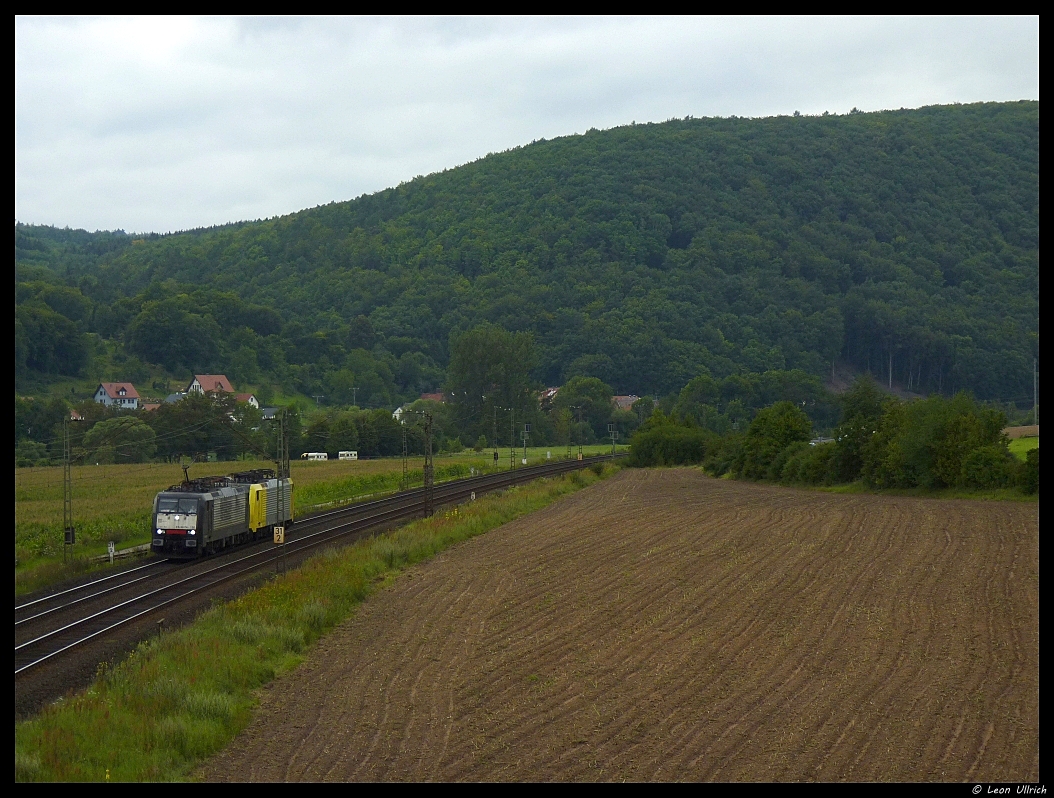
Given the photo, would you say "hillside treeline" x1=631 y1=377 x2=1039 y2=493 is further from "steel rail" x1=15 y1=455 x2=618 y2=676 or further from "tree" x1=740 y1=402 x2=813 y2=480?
"steel rail" x1=15 y1=455 x2=618 y2=676

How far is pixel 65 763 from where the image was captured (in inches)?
568

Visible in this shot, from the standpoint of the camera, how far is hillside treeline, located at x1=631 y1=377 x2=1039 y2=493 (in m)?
53.0

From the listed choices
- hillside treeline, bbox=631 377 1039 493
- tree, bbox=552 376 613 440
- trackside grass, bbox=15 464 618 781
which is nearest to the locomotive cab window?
trackside grass, bbox=15 464 618 781

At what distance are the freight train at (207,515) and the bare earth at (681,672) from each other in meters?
10.4

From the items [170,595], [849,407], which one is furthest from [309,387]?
[170,595]

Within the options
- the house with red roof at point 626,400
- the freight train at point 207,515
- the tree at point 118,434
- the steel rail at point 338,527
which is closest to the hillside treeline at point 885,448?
the steel rail at point 338,527

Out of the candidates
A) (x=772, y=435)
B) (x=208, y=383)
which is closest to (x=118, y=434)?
(x=772, y=435)

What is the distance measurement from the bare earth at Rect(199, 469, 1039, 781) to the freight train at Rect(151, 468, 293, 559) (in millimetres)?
10445

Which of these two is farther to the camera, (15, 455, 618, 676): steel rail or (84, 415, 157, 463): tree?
(84, 415, 157, 463): tree

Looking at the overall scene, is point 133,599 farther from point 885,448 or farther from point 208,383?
point 208,383

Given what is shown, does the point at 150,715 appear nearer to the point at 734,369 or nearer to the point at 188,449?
the point at 188,449
